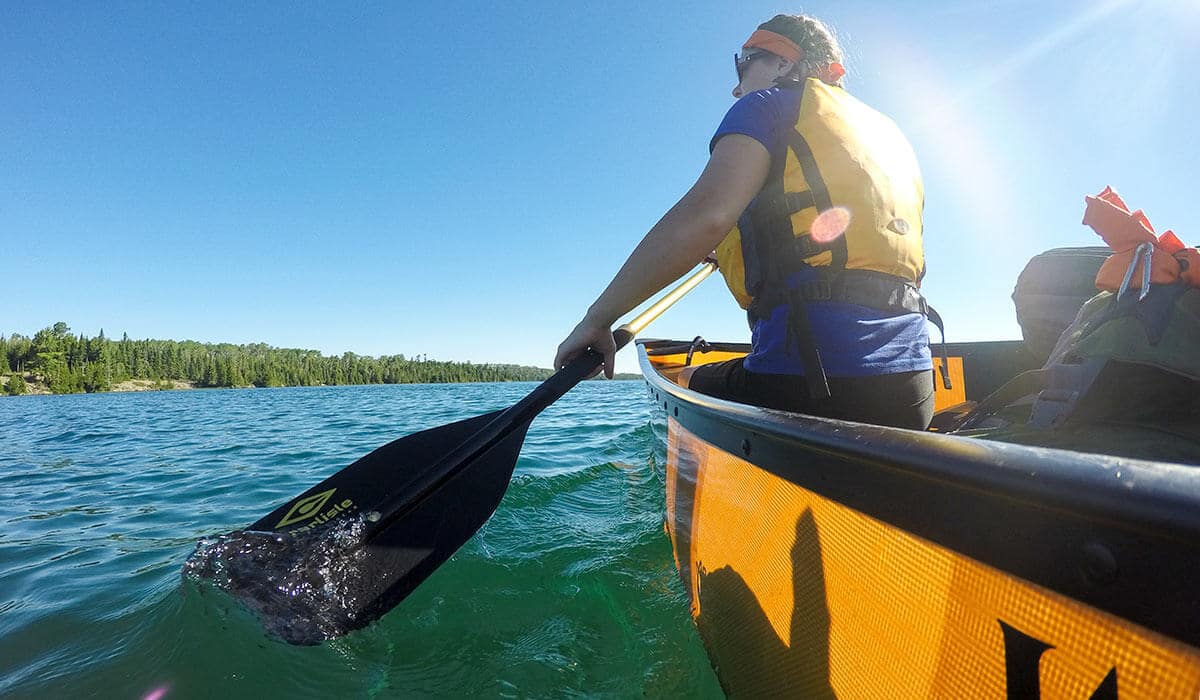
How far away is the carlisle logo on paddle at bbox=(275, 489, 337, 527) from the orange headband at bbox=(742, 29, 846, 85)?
257cm

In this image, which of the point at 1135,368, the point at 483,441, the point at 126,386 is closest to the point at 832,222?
the point at 1135,368

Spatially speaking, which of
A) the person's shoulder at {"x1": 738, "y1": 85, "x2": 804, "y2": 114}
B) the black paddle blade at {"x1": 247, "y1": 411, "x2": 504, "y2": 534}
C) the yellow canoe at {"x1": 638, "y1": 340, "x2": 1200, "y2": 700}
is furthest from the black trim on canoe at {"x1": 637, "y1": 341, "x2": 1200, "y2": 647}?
the black paddle blade at {"x1": 247, "y1": 411, "x2": 504, "y2": 534}

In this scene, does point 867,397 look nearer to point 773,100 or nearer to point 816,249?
point 816,249

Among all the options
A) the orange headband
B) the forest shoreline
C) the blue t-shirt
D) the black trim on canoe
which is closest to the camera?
the black trim on canoe

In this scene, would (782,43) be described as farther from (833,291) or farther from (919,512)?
(919,512)

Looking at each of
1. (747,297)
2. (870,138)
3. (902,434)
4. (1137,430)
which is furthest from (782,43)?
(902,434)

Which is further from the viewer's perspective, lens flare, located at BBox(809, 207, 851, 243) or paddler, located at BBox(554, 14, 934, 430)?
lens flare, located at BBox(809, 207, 851, 243)

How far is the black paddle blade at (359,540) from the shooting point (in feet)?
6.09

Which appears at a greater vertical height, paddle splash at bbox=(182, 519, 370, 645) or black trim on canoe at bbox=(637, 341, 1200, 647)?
black trim on canoe at bbox=(637, 341, 1200, 647)

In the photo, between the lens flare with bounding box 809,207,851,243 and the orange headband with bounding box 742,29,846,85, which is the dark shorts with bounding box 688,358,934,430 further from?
the orange headband with bounding box 742,29,846,85

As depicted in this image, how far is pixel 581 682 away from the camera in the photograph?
1.73 m

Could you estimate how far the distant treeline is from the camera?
5506 centimetres

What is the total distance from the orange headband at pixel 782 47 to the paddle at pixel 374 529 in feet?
4.60

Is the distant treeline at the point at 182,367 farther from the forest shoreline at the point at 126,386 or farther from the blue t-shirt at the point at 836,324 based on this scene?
the blue t-shirt at the point at 836,324
